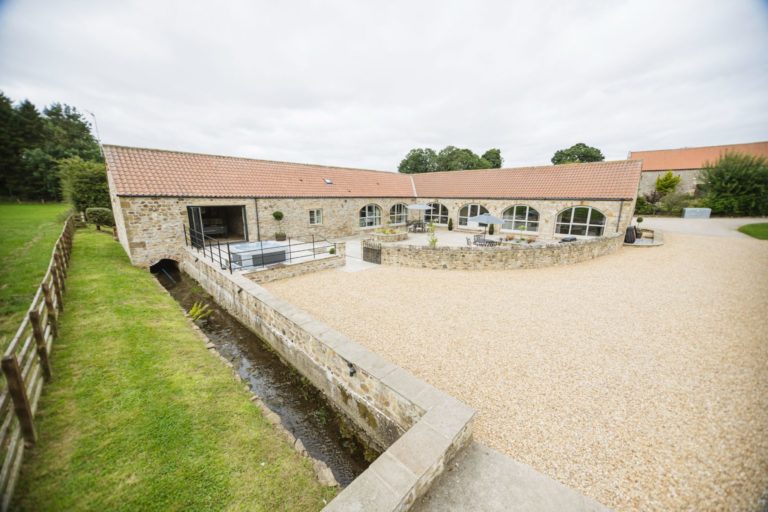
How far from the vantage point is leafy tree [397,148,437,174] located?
5028 cm

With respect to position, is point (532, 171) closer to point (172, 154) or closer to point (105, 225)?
point (172, 154)

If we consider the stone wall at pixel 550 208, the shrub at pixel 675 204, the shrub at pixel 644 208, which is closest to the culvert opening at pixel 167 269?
the stone wall at pixel 550 208

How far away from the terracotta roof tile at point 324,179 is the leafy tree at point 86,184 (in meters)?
10.4

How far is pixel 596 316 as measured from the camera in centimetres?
732

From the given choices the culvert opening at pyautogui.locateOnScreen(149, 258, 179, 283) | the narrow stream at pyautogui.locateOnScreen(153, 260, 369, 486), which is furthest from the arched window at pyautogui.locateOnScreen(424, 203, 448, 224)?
the narrow stream at pyautogui.locateOnScreen(153, 260, 369, 486)

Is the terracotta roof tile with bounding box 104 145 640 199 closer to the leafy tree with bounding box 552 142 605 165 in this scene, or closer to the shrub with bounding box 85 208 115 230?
the shrub with bounding box 85 208 115 230

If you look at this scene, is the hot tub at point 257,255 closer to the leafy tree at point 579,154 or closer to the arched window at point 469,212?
the arched window at point 469,212

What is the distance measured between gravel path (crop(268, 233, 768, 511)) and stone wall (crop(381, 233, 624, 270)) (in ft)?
3.08

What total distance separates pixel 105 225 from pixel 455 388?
26.8m

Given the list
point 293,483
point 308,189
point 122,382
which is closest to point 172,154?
point 308,189

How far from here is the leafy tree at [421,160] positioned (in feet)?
165

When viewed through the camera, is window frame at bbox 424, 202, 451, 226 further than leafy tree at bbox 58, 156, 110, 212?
Yes

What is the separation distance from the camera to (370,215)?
850 inches

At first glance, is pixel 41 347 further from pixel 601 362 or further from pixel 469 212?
pixel 469 212
